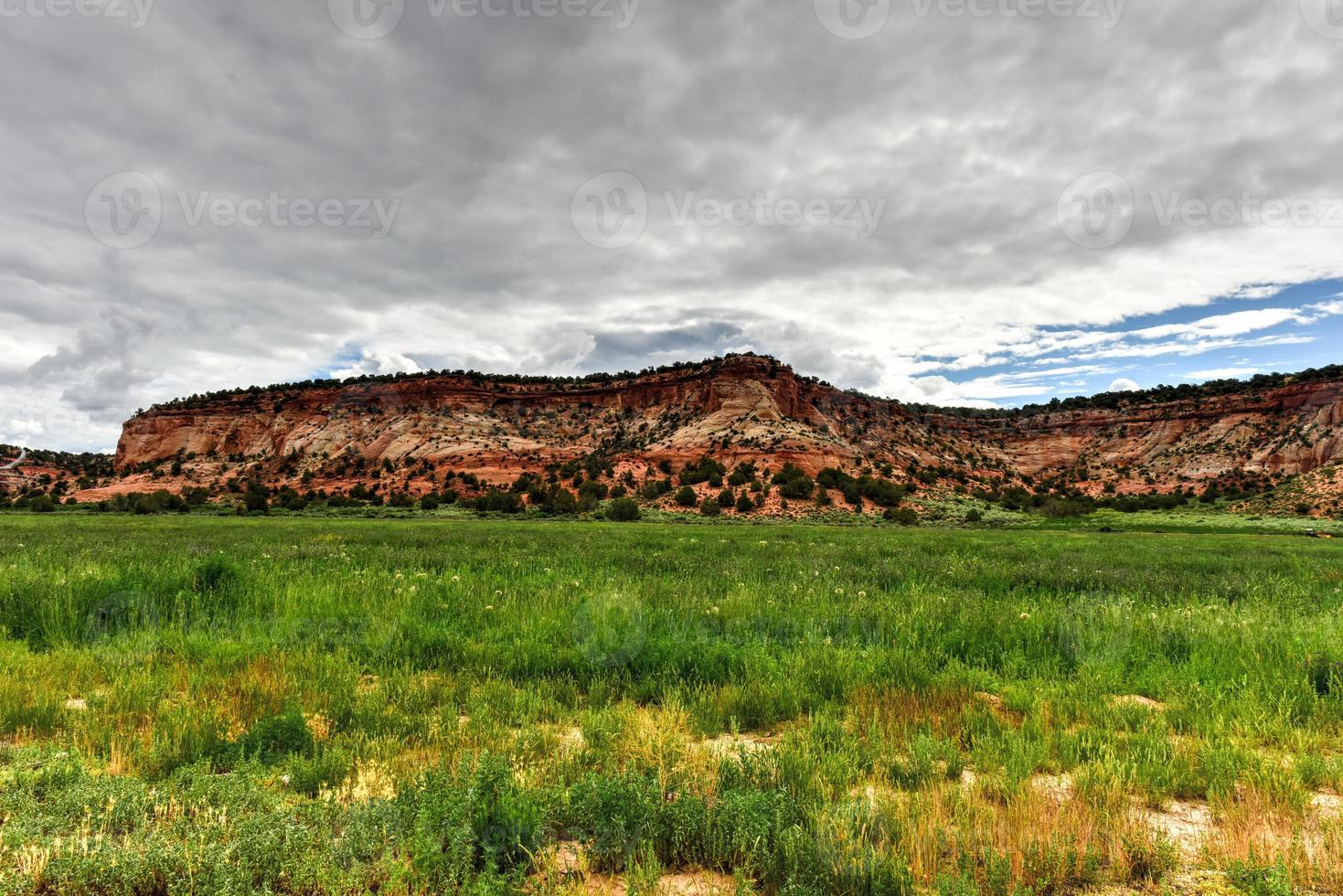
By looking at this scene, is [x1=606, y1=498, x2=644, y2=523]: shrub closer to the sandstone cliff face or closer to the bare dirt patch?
the sandstone cliff face

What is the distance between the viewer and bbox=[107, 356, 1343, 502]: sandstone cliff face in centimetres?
7850

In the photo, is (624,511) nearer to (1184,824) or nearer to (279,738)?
(279,738)

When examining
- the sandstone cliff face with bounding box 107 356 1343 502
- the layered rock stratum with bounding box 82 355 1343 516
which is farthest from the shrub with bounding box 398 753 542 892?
the layered rock stratum with bounding box 82 355 1343 516

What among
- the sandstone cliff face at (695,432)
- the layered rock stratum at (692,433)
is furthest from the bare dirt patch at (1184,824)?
the layered rock stratum at (692,433)

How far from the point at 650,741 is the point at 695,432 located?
77.3 meters

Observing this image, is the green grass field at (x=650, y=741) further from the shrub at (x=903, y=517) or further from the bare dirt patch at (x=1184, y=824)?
the shrub at (x=903, y=517)

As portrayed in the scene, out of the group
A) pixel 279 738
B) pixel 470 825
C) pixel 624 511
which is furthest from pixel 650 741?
pixel 624 511

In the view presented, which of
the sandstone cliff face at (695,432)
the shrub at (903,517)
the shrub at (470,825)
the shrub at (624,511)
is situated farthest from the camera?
the sandstone cliff face at (695,432)

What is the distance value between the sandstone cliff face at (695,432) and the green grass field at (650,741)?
6336 centimetres

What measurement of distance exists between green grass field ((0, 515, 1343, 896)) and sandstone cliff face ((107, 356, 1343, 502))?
6336 cm

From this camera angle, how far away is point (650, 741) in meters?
4.20

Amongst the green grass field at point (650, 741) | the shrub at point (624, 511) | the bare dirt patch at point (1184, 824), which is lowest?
the shrub at point (624, 511)

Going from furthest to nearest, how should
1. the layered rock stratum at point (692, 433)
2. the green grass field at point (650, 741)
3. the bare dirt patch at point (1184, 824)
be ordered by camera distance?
the layered rock stratum at point (692, 433) → the bare dirt patch at point (1184, 824) → the green grass field at point (650, 741)

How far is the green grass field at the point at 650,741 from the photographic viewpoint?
280 centimetres
